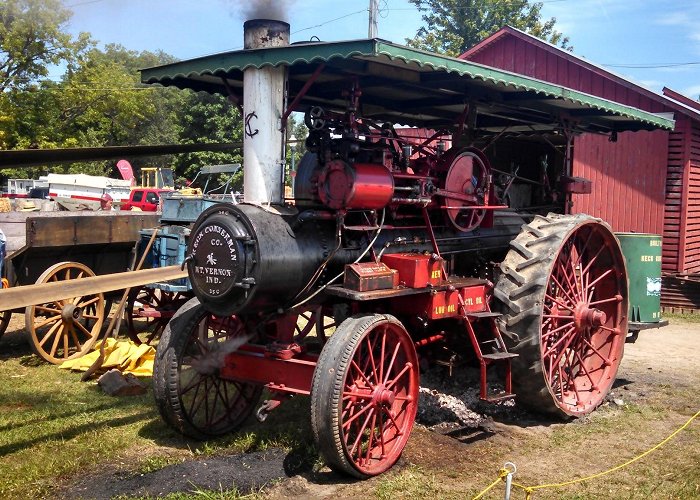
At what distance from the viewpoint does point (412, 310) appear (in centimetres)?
485

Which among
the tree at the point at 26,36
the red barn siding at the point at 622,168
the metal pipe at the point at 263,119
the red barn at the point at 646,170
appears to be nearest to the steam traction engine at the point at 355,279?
the metal pipe at the point at 263,119

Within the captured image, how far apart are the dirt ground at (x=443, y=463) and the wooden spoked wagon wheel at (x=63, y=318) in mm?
3479

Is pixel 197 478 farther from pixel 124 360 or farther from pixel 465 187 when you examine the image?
pixel 124 360

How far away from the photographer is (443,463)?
4477 mm

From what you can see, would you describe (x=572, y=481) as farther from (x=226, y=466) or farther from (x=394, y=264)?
(x=226, y=466)

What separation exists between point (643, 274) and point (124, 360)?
4.97 metres

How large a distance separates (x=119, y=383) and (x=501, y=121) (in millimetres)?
4430

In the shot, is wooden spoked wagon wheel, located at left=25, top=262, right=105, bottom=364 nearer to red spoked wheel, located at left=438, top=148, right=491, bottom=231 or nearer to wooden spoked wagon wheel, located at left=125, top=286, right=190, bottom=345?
wooden spoked wagon wheel, located at left=125, top=286, right=190, bottom=345

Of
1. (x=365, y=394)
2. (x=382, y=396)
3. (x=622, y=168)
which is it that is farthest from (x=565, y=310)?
(x=622, y=168)

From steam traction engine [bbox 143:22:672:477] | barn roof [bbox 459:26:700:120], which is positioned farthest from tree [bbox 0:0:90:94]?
steam traction engine [bbox 143:22:672:477]

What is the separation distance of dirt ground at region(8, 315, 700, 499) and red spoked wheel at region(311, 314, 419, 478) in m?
0.16

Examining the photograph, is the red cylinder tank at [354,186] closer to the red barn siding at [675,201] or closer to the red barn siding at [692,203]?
the red barn siding at [675,201]

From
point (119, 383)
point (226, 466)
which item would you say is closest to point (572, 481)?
point (226, 466)

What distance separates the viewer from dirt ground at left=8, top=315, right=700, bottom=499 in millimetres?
3982
